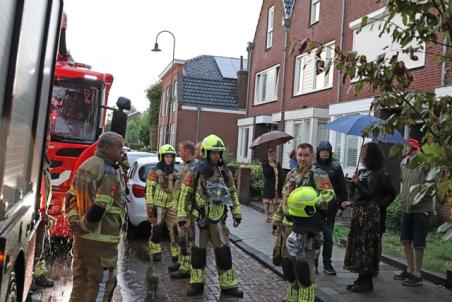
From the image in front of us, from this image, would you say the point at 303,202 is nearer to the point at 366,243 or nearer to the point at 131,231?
the point at 366,243

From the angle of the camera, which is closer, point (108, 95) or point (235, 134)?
point (108, 95)

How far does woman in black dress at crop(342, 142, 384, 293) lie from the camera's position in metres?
6.02

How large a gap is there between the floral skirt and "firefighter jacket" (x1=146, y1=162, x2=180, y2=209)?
2530mm

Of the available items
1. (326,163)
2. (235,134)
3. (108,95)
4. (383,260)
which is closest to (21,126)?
(326,163)

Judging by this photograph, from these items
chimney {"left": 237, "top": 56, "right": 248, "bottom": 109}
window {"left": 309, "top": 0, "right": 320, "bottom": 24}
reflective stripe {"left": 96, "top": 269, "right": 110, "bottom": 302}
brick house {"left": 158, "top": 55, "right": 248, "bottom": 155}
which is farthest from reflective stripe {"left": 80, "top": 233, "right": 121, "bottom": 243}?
chimney {"left": 237, "top": 56, "right": 248, "bottom": 109}

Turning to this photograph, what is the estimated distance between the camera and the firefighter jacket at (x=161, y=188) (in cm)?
709

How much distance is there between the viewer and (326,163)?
6953mm

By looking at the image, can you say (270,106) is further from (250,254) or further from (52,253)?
(52,253)

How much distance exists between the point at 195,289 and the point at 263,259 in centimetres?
214

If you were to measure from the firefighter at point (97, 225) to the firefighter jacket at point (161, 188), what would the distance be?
2453 mm

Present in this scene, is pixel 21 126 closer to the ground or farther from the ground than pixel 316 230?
farther from the ground

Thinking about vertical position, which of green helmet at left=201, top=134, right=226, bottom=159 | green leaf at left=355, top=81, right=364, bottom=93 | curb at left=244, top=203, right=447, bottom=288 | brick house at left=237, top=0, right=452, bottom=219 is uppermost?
brick house at left=237, top=0, right=452, bottom=219

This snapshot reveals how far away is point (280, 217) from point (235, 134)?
27.0 metres

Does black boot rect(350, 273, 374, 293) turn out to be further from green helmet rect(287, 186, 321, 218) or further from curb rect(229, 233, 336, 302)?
green helmet rect(287, 186, 321, 218)
